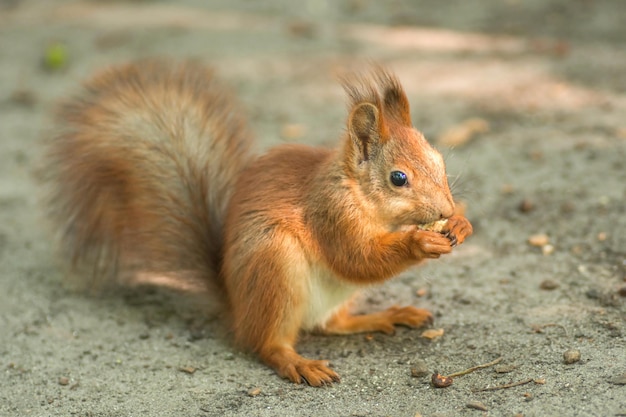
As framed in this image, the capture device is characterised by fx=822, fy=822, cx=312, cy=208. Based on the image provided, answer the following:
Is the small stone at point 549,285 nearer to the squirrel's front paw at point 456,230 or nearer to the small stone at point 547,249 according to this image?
the small stone at point 547,249

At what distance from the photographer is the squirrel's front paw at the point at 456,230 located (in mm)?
2240

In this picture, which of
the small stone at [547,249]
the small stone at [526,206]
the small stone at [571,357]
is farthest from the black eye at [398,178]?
the small stone at [526,206]

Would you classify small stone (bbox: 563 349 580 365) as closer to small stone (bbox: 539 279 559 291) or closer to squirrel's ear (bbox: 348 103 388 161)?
small stone (bbox: 539 279 559 291)

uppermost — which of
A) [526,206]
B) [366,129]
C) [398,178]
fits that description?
[366,129]

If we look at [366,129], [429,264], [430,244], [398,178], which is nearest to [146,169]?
[366,129]

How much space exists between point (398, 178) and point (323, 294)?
42 centimetres

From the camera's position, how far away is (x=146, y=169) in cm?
263

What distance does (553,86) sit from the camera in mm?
4301

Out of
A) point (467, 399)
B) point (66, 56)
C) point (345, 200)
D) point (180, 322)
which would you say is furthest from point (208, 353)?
point (66, 56)

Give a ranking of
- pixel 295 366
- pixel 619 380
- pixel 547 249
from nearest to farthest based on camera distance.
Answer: pixel 619 380 → pixel 295 366 → pixel 547 249

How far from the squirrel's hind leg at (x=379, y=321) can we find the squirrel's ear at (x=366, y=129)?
0.57m

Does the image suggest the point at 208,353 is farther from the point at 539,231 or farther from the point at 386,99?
the point at 539,231

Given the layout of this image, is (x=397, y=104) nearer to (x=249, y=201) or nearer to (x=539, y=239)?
(x=249, y=201)

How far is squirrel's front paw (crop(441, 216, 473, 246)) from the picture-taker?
7.35 feet
